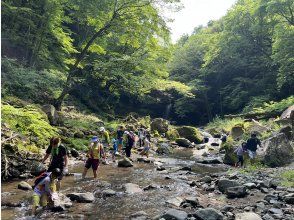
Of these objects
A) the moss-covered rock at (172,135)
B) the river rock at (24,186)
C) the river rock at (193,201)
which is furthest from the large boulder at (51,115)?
the river rock at (193,201)

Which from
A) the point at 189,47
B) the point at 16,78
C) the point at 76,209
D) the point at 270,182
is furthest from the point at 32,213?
the point at 189,47

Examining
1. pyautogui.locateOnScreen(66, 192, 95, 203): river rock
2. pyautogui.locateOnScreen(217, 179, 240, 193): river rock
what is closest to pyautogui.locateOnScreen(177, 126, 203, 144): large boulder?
pyautogui.locateOnScreen(217, 179, 240, 193): river rock

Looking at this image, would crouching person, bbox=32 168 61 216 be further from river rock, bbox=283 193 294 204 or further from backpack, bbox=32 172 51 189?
river rock, bbox=283 193 294 204

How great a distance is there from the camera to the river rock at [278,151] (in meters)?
15.1

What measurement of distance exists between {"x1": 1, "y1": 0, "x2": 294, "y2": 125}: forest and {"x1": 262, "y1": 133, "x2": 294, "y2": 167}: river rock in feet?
41.4

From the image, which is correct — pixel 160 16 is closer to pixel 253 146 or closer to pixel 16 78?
pixel 16 78

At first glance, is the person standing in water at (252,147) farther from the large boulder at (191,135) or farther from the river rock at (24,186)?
the large boulder at (191,135)

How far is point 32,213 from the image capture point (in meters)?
7.38

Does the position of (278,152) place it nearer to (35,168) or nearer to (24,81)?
(35,168)

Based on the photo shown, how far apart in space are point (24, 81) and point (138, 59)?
10287 millimetres

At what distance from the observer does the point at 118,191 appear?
10.3 m

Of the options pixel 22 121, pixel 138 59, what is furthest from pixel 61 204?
pixel 138 59

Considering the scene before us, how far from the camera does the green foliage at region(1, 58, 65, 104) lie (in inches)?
746

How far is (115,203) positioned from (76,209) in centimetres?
122
